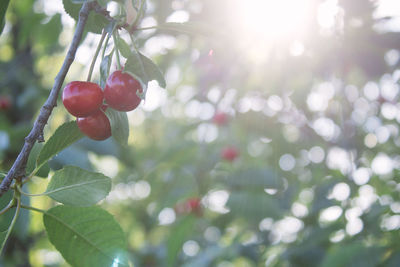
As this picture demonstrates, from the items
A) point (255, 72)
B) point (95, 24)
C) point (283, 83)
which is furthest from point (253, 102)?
point (95, 24)

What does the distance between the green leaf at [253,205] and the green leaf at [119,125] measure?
221cm

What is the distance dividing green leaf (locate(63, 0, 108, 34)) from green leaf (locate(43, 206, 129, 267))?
14.9 inches

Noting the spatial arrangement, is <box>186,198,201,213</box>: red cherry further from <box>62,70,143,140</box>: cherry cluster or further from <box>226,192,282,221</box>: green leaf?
<box>62,70,143,140</box>: cherry cluster

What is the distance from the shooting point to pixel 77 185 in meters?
0.78

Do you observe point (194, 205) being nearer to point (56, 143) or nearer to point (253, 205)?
point (253, 205)

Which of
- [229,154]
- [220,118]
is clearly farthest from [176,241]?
[220,118]

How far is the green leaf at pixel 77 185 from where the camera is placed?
0.77 metres

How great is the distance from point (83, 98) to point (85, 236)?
28 cm

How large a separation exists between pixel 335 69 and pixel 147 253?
4.26 metres

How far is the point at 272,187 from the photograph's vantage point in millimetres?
2918

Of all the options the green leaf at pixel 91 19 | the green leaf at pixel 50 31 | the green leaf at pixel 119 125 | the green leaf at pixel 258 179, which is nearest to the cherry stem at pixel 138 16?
A: the green leaf at pixel 91 19

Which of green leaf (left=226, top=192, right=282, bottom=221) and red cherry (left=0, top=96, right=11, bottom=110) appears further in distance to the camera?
red cherry (left=0, top=96, right=11, bottom=110)

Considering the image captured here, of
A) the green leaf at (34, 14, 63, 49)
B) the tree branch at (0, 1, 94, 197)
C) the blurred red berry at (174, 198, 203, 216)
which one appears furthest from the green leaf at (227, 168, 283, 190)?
the tree branch at (0, 1, 94, 197)

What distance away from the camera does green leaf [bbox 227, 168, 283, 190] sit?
2.92 metres
